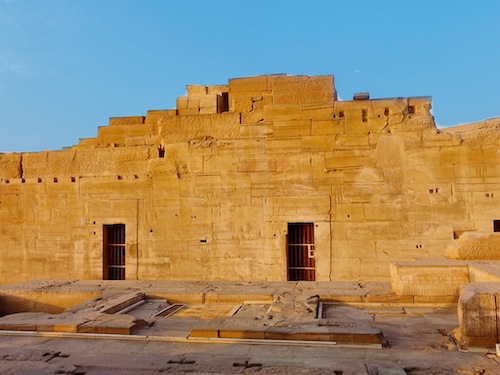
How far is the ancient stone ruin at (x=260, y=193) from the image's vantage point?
1030cm

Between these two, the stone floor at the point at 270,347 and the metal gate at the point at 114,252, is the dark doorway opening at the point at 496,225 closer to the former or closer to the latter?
the stone floor at the point at 270,347

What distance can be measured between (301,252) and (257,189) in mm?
1884

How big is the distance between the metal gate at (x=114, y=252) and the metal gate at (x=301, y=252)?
4443 millimetres

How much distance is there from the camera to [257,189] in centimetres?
1097

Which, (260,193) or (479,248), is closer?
(479,248)

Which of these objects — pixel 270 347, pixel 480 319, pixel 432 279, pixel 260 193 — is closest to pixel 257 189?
pixel 260 193

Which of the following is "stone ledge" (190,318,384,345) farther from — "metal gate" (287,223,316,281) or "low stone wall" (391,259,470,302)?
"metal gate" (287,223,316,281)

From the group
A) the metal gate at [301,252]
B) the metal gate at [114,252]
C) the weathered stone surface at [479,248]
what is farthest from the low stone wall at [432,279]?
the metal gate at [114,252]

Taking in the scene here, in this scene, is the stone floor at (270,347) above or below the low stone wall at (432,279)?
below

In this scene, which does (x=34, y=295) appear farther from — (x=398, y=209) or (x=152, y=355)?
(x=398, y=209)

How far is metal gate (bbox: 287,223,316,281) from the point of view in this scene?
1075cm

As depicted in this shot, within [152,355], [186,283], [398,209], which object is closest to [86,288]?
[186,283]

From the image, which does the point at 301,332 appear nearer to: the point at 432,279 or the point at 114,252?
the point at 432,279

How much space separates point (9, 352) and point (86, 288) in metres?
3.67
